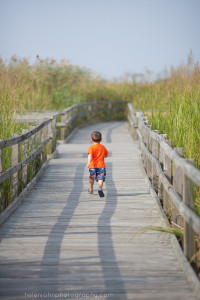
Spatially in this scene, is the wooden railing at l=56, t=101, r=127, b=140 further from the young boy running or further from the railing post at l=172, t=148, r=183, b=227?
the railing post at l=172, t=148, r=183, b=227

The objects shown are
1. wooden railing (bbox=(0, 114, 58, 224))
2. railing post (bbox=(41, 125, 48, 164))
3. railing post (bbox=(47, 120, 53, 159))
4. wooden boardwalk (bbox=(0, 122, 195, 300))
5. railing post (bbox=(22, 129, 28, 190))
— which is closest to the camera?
wooden boardwalk (bbox=(0, 122, 195, 300))

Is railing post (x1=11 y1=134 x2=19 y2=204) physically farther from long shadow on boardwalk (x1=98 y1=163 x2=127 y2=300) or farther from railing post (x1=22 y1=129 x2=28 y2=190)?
long shadow on boardwalk (x1=98 y1=163 x2=127 y2=300)

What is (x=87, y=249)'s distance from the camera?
3973 millimetres

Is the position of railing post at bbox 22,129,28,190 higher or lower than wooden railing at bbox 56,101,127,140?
lower

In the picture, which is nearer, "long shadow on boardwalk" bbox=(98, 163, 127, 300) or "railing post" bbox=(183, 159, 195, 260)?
"long shadow on boardwalk" bbox=(98, 163, 127, 300)

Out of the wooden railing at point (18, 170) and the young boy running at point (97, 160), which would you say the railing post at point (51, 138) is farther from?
the young boy running at point (97, 160)

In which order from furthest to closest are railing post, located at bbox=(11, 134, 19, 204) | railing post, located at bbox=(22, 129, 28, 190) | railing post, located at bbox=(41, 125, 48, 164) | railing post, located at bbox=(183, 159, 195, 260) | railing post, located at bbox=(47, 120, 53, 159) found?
railing post, located at bbox=(47, 120, 53, 159) < railing post, located at bbox=(41, 125, 48, 164) < railing post, located at bbox=(22, 129, 28, 190) < railing post, located at bbox=(11, 134, 19, 204) < railing post, located at bbox=(183, 159, 195, 260)

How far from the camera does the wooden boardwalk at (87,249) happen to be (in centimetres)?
318

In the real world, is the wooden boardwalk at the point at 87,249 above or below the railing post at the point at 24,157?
below

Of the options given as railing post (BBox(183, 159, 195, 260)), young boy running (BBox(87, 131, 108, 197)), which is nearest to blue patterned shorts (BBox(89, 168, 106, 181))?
young boy running (BBox(87, 131, 108, 197))

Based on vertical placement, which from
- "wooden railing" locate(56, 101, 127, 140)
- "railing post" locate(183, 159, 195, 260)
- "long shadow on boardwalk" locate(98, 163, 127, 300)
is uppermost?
"wooden railing" locate(56, 101, 127, 140)

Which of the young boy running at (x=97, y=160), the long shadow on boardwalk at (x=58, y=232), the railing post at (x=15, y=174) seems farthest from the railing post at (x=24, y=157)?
the young boy running at (x=97, y=160)

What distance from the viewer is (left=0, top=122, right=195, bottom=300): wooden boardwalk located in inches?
125

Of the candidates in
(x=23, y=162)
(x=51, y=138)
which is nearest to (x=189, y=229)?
(x=23, y=162)
